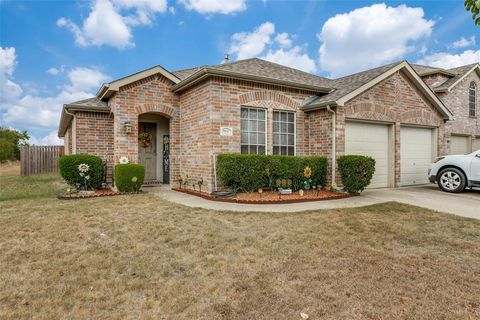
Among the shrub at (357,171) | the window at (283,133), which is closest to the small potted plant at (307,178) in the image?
the shrub at (357,171)

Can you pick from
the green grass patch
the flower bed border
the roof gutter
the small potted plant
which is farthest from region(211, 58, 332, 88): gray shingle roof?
the green grass patch

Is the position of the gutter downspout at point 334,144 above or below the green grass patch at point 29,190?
above

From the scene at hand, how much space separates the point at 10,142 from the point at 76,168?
3032cm

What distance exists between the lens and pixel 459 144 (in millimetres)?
13898

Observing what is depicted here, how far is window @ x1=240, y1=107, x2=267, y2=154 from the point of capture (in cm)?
888

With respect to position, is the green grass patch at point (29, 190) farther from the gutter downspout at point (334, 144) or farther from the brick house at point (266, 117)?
the gutter downspout at point (334, 144)

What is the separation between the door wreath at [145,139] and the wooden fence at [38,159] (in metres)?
10.9

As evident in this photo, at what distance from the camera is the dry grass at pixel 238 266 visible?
8.43ft

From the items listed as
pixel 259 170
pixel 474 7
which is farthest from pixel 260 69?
pixel 474 7

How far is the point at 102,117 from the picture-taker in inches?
415

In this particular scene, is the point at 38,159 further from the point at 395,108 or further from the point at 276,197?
the point at 395,108

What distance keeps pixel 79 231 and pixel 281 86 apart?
7.16 meters

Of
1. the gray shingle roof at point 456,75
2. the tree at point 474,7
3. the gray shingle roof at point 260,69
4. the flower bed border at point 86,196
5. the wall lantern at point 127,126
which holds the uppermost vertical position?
the gray shingle roof at point 456,75

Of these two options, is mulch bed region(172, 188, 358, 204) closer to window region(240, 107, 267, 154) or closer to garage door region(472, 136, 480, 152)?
window region(240, 107, 267, 154)
